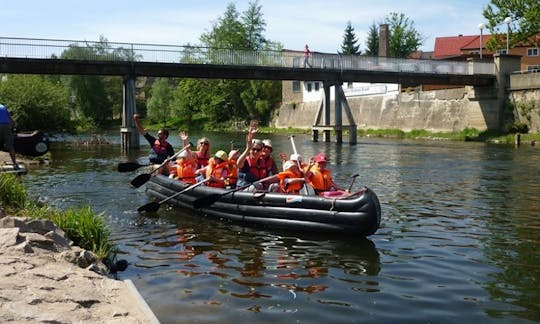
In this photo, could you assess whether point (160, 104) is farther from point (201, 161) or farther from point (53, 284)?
point (53, 284)

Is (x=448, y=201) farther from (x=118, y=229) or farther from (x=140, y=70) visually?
(x=140, y=70)

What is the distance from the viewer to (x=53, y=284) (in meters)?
5.68

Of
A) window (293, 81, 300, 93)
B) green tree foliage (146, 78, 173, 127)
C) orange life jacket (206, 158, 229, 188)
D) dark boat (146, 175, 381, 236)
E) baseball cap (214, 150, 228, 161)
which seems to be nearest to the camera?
dark boat (146, 175, 381, 236)

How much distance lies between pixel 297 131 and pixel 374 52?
24469mm

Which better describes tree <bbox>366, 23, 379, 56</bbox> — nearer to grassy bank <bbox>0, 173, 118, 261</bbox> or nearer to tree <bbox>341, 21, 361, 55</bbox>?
tree <bbox>341, 21, 361, 55</bbox>

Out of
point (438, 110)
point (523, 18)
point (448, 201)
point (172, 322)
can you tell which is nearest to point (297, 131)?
point (438, 110)

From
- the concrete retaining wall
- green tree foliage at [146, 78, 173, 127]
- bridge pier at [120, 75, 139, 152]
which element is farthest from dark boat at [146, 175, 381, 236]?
green tree foliage at [146, 78, 173, 127]

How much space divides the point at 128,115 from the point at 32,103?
22.6 feet

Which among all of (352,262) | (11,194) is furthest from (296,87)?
(352,262)

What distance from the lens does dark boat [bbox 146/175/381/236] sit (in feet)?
31.1

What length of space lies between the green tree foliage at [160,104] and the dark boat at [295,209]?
68499 millimetres

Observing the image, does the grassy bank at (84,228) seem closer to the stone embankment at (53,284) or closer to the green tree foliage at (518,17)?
the stone embankment at (53,284)

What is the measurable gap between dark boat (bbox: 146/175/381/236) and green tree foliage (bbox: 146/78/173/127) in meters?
68.5

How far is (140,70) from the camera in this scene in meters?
30.7
